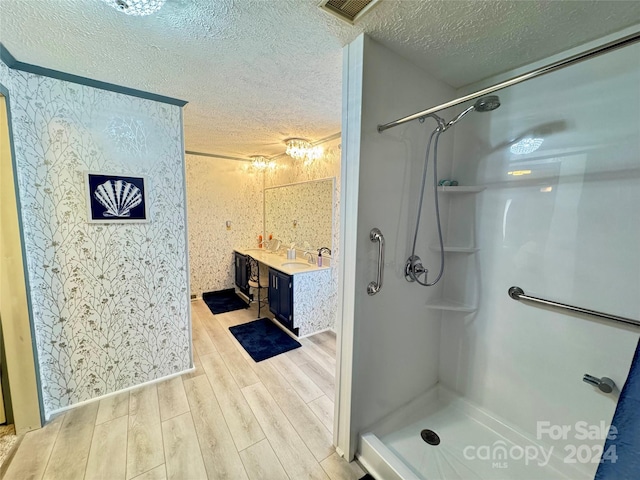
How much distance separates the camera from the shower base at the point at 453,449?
147 centimetres

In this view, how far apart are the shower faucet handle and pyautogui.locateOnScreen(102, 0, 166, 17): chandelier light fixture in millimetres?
2751

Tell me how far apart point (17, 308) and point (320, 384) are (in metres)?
2.18

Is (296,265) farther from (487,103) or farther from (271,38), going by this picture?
(487,103)

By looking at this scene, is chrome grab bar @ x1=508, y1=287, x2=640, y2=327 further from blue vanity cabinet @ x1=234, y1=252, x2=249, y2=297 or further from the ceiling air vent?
blue vanity cabinet @ x1=234, y1=252, x2=249, y2=297

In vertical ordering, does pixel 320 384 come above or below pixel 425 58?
below

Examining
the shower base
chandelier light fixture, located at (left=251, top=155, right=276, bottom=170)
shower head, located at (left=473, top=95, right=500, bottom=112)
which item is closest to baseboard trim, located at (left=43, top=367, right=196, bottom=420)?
the shower base

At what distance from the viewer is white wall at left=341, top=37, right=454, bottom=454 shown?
4.62 feet

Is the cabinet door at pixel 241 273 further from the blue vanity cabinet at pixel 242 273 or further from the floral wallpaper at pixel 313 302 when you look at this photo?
the floral wallpaper at pixel 313 302

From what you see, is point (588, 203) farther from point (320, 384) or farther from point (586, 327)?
point (320, 384)

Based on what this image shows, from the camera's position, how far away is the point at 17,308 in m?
1.61

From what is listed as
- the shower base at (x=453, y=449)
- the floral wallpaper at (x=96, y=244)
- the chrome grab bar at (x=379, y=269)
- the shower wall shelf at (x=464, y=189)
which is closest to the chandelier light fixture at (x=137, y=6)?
the floral wallpaper at (x=96, y=244)

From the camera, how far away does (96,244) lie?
1.88 metres

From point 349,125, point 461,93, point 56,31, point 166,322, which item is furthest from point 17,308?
point 461,93

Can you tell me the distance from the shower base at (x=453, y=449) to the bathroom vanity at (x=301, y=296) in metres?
1.47
